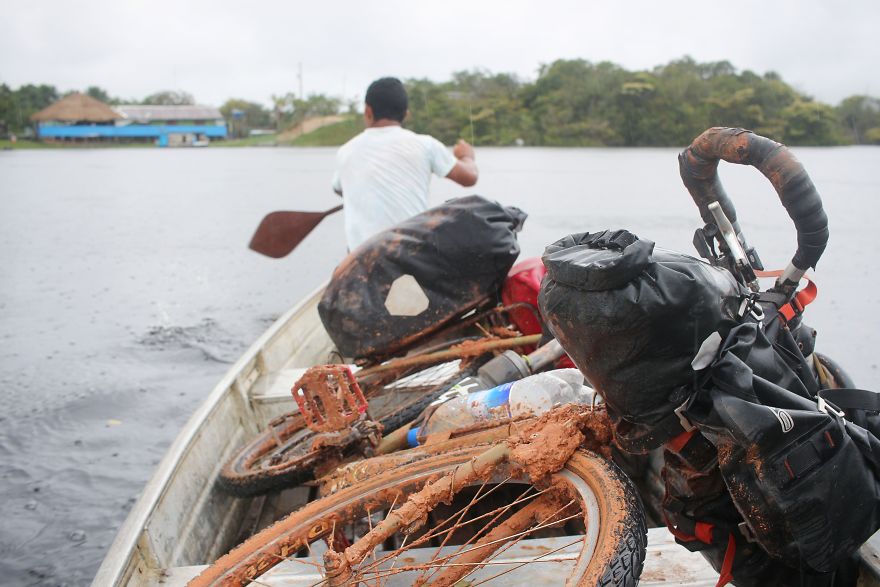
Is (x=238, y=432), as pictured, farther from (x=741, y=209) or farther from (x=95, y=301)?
(x=741, y=209)

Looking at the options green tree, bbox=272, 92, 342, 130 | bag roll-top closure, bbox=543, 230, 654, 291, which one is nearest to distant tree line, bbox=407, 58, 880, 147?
bag roll-top closure, bbox=543, 230, 654, 291

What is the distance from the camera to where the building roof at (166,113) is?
304 feet

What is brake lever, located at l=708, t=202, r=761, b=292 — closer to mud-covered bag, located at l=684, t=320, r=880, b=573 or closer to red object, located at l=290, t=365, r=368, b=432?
mud-covered bag, located at l=684, t=320, r=880, b=573

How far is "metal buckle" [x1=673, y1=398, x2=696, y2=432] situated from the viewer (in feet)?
5.28

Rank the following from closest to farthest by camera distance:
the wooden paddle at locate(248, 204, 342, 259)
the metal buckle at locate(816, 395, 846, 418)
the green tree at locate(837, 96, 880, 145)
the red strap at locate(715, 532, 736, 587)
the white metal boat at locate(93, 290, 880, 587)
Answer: the metal buckle at locate(816, 395, 846, 418) → the red strap at locate(715, 532, 736, 587) → the white metal boat at locate(93, 290, 880, 587) → the wooden paddle at locate(248, 204, 342, 259) → the green tree at locate(837, 96, 880, 145)

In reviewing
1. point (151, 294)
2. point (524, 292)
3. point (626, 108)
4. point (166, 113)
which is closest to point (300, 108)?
point (166, 113)

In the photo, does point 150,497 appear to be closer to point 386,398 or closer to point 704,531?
point 386,398

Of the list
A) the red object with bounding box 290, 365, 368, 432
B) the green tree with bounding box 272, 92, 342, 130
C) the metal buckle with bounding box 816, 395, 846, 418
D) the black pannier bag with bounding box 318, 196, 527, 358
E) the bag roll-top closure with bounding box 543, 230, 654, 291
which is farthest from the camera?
the green tree with bounding box 272, 92, 342, 130

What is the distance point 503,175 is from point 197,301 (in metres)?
20.8

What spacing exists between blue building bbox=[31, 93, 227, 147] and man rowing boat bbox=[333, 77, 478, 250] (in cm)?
8837

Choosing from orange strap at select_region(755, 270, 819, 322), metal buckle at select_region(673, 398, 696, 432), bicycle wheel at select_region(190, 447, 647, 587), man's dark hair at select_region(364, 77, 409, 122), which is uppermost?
man's dark hair at select_region(364, 77, 409, 122)

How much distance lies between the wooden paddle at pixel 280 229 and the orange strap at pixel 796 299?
3773mm

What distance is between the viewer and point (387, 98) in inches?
186

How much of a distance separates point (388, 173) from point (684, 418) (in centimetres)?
326
